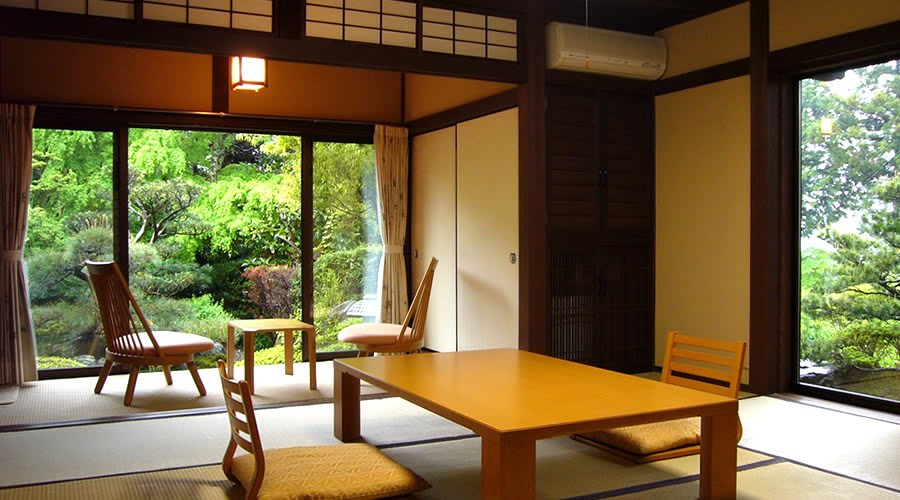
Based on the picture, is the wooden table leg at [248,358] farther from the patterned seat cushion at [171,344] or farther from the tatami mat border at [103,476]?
the tatami mat border at [103,476]

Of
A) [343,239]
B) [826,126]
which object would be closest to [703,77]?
[826,126]

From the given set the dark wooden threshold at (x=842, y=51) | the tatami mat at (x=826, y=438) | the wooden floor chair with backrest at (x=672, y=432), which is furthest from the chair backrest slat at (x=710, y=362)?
the dark wooden threshold at (x=842, y=51)

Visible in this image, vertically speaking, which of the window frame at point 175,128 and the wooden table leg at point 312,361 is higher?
the window frame at point 175,128

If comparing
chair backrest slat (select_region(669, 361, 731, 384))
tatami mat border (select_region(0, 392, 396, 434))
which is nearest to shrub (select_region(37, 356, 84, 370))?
tatami mat border (select_region(0, 392, 396, 434))

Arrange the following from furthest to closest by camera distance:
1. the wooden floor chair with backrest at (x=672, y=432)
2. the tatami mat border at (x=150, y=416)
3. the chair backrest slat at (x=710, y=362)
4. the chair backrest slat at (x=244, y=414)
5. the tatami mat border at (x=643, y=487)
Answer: the tatami mat border at (x=150, y=416) → the wooden floor chair with backrest at (x=672, y=432) → the chair backrest slat at (x=710, y=362) → the tatami mat border at (x=643, y=487) → the chair backrest slat at (x=244, y=414)

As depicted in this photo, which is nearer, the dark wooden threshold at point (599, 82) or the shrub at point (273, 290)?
the dark wooden threshold at point (599, 82)

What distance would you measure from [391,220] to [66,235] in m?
2.56

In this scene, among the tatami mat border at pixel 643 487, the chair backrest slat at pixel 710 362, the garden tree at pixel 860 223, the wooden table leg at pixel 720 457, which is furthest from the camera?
the garden tree at pixel 860 223

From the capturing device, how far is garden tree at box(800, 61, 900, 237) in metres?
4.51

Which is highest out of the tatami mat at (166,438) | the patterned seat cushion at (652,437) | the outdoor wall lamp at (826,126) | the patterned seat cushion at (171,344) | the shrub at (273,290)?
the outdoor wall lamp at (826,126)

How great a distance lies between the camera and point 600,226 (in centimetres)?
570

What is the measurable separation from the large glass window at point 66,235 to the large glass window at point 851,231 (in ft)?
16.3

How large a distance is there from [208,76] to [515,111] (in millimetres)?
2487

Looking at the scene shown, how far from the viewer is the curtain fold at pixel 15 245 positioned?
17.5 feet
